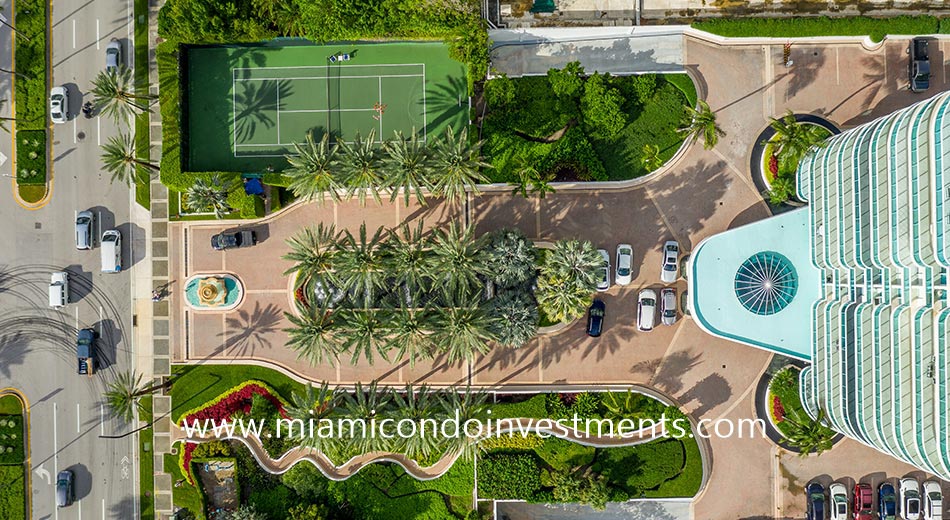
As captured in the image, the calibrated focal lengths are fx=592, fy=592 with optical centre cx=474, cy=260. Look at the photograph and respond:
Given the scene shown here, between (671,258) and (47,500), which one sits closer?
(671,258)

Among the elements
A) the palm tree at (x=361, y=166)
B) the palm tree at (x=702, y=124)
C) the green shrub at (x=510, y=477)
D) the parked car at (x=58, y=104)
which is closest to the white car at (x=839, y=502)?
the green shrub at (x=510, y=477)

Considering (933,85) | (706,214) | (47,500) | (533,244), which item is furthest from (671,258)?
(47,500)

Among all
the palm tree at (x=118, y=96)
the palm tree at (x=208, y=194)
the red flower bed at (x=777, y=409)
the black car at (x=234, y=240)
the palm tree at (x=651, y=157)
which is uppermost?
the palm tree at (x=118, y=96)

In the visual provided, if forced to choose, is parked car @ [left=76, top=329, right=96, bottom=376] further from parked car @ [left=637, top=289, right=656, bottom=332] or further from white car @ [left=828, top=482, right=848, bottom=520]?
white car @ [left=828, top=482, right=848, bottom=520]

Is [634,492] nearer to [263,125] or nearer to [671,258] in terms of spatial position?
[671,258]

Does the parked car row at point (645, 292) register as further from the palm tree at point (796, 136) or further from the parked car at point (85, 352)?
the parked car at point (85, 352)

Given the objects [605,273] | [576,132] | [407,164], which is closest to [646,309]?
[605,273]

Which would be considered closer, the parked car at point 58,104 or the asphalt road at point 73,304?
the parked car at point 58,104
